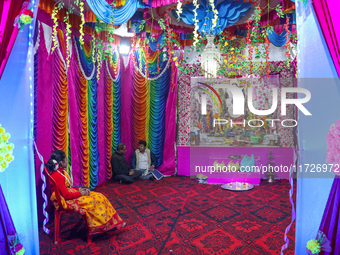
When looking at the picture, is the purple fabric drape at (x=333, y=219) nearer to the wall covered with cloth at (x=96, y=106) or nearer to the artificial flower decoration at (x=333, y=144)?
the artificial flower decoration at (x=333, y=144)

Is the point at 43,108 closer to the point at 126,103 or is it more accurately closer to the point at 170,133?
the point at 126,103

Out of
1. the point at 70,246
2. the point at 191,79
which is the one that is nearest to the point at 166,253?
the point at 70,246

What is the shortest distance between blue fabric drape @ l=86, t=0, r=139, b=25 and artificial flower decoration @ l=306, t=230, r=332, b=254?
3.16 m

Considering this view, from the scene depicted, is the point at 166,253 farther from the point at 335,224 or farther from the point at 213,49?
the point at 213,49

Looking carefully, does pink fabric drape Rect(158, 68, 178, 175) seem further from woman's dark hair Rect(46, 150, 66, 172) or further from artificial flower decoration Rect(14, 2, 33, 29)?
artificial flower decoration Rect(14, 2, 33, 29)

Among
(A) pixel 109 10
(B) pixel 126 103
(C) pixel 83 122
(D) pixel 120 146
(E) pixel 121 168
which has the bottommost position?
(E) pixel 121 168

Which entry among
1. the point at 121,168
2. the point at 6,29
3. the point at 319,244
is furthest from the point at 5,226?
the point at 121,168

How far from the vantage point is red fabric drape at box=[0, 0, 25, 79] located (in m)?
1.95

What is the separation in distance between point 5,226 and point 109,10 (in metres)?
2.54

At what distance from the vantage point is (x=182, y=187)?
5246 millimetres

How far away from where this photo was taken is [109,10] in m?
3.07

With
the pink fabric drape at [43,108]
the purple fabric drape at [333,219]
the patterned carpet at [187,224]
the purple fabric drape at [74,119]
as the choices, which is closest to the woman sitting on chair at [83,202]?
the patterned carpet at [187,224]

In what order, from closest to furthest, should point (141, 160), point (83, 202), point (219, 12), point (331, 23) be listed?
point (331, 23)
point (83, 202)
point (219, 12)
point (141, 160)

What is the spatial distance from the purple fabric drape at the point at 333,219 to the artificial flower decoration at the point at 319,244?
4 centimetres
